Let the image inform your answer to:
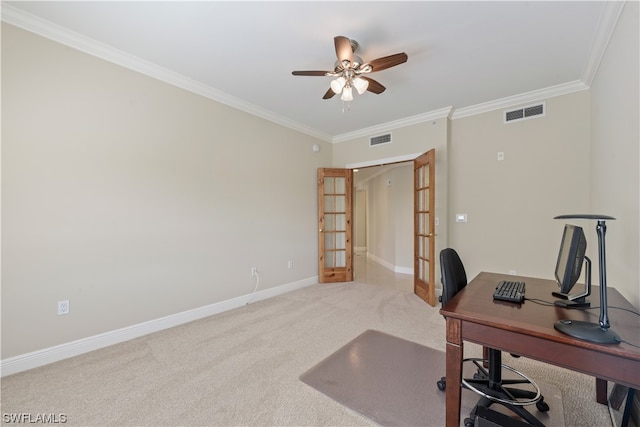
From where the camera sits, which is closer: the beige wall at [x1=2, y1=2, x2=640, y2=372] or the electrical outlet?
the beige wall at [x1=2, y1=2, x2=640, y2=372]

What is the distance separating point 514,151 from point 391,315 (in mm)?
2732

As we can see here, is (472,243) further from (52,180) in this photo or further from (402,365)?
(52,180)

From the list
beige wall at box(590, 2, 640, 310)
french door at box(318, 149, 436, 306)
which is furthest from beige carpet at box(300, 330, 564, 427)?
french door at box(318, 149, 436, 306)

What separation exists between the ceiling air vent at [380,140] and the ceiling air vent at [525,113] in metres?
1.64

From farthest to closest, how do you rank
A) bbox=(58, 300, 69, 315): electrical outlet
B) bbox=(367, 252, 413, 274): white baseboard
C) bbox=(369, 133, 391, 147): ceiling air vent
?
bbox=(367, 252, 413, 274): white baseboard, bbox=(369, 133, 391, 147): ceiling air vent, bbox=(58, 300, 69, 315): electrical outlet

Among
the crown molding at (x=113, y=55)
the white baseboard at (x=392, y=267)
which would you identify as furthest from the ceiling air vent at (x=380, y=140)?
the white baseboard at (x=392, y=267)

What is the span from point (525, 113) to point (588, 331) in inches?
132

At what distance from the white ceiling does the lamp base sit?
218 cm

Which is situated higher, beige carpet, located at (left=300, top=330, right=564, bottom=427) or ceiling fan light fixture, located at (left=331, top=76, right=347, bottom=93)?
ceiling fan light fixture, located at (left=331, top=76, right=347, bottom=93)

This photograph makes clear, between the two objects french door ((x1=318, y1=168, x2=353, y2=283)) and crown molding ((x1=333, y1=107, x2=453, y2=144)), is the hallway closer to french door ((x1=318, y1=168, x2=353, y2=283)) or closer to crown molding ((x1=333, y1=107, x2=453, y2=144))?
french door ((x1=318, y1=168, x2=353, y2=283))

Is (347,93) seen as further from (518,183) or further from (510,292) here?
(518,183)

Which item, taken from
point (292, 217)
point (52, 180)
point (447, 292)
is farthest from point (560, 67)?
point (52, 180)

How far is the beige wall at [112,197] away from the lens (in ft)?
6.91

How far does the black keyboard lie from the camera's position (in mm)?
1513
